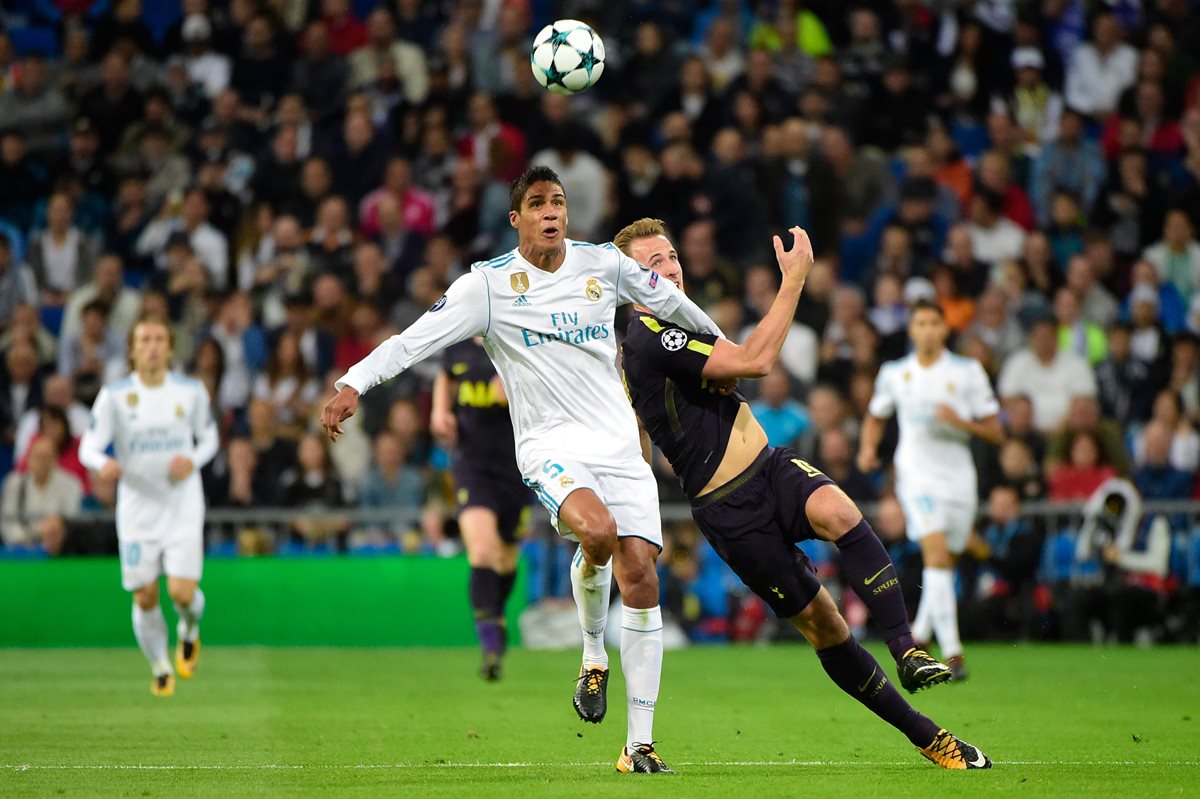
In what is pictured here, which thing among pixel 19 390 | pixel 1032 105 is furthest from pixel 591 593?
pixel 1032 105

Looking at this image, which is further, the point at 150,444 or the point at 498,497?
the point at 498,497

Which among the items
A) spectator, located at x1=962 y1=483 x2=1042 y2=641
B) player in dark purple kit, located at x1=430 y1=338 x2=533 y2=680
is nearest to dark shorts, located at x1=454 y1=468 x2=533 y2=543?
player in dark purple kit, located at x1=430 y1=338 x2=533 y2=680

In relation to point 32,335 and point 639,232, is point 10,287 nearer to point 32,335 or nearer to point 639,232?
point 32,335

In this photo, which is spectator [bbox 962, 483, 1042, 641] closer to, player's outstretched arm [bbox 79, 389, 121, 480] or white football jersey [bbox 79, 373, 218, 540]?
white football jersey [bbox 79, 373, 218, 540]

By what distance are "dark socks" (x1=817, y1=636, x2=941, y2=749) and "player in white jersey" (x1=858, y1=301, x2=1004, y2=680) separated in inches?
250

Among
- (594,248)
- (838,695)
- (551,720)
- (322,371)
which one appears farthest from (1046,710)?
(322,371)

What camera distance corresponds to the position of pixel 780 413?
60.5 ft

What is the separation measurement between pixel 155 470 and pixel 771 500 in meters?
6.73

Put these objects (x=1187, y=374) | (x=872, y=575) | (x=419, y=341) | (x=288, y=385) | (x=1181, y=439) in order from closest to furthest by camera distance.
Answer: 1. (x=872, y=575)
2. (x=419, y=341)
3. (x=1181, y=439)
4. (x=1187, y=374)
5. (x=288, y=385)

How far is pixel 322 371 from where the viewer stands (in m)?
19.7

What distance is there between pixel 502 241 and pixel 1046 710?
35.4 feet

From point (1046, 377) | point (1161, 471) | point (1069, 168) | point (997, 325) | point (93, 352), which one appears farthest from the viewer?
point (1069, 168)

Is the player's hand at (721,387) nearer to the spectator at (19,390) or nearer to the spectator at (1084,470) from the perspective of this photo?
the spectator at (1084,470)

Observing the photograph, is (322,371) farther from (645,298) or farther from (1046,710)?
(645,298)
